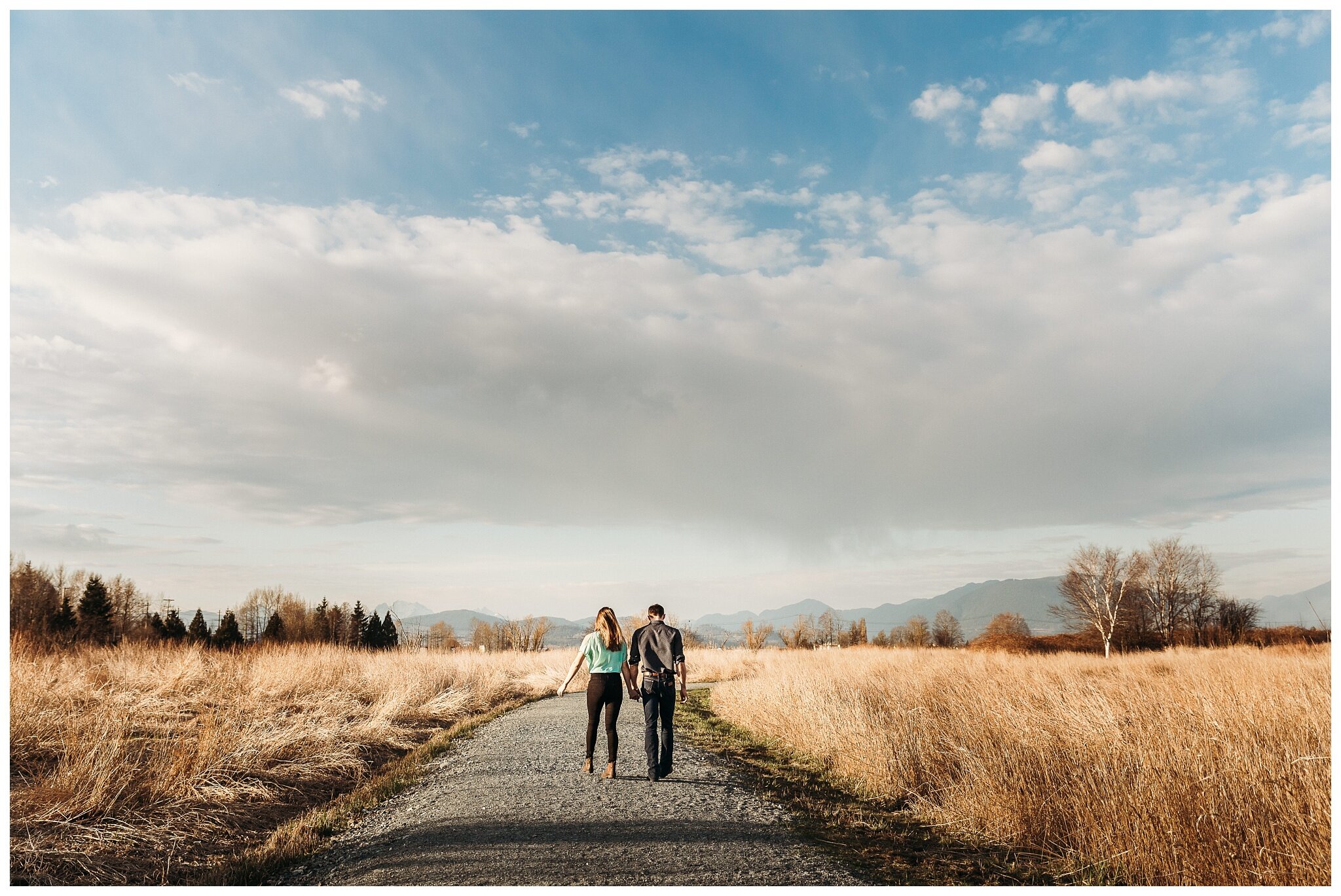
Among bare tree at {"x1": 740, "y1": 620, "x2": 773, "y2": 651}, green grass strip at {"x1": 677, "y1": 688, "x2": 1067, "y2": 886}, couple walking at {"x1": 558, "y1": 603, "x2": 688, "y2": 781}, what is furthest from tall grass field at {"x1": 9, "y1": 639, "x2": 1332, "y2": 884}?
bare tree at {"x1": 740, "y1": 620, "x2": 773, "y2": 651}

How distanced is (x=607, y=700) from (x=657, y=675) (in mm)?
776

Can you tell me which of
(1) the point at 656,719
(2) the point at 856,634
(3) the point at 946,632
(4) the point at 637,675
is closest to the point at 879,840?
(1) the point at 656,719

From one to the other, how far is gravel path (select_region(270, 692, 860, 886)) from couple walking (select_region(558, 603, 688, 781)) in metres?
0.42

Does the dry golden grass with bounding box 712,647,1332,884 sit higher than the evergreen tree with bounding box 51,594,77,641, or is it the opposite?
the evergreen tree with bounding box 51,594,77,641

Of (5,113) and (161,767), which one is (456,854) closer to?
(161,767)

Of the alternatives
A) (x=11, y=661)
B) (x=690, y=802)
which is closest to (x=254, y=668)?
(x=11, y=661)

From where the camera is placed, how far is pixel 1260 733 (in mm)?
9172

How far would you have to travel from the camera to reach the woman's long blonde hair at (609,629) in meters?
9.75

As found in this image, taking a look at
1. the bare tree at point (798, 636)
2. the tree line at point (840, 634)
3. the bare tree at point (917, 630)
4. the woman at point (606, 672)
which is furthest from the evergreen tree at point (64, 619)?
the bare tree at point (917, 630)

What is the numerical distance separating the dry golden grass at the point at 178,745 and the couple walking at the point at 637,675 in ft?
13.6

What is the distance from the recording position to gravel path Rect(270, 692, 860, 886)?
19.1ft

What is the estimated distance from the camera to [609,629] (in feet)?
32.1

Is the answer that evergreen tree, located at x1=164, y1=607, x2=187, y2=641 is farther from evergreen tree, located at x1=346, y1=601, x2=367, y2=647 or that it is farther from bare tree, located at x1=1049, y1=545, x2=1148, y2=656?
bare tree, located at x1=1049, y1=545, x2=1148, y2=656

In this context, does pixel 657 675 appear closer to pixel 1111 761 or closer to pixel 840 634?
pixel 1111 761
